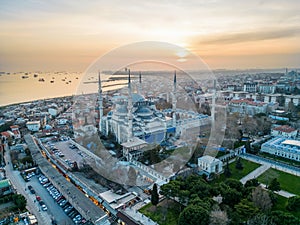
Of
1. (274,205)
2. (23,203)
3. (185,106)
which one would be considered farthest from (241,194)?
(185,106)

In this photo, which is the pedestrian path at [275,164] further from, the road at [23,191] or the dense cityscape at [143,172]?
the road at [23,191]

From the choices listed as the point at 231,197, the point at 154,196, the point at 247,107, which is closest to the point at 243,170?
the point at 231,197

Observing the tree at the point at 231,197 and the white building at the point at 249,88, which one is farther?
the white building at the point at 249,88

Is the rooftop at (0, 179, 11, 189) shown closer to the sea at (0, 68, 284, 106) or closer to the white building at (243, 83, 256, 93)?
the sea at (0, 68, 284, 106)

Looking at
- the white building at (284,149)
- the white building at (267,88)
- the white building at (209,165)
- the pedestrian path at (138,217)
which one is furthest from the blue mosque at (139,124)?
the white building at (267,88)

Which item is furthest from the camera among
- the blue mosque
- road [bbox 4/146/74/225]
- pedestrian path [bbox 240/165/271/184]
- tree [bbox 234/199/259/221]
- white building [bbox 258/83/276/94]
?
white building [bbox 258/83/276/94]

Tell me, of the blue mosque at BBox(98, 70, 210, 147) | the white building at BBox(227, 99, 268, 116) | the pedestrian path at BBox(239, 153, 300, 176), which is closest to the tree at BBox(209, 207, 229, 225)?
the blue mosque at BBox(98, 70, 210, 147)

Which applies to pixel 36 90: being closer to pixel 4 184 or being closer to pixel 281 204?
pixel 4 184
